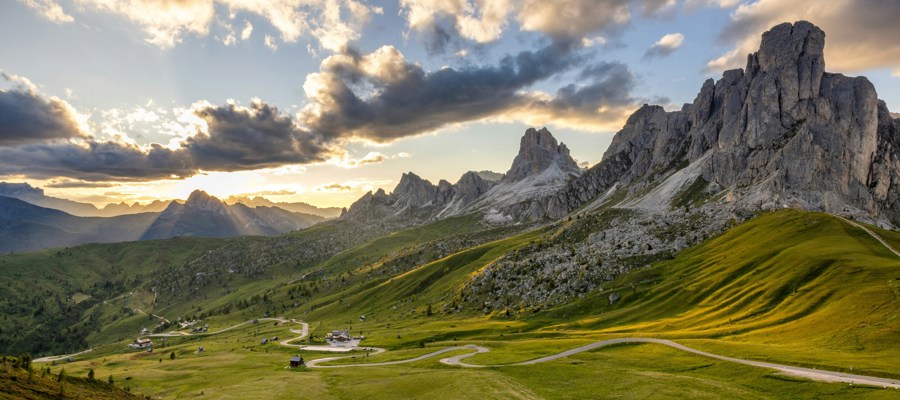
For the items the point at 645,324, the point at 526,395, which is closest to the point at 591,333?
the point at 645,324

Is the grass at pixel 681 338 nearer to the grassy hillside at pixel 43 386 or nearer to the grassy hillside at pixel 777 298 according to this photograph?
the grassy hillside at pixel 777 298

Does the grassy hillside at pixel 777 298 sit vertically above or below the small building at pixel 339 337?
above

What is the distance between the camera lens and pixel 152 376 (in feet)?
317

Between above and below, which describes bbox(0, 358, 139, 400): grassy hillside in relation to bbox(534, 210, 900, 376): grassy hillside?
above

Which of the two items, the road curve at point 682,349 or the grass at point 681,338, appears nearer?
the road curve at point 682,349

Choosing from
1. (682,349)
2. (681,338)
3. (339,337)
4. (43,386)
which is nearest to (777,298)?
(681,338)

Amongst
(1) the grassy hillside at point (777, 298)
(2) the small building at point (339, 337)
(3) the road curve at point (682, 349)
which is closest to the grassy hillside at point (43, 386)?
(3) the road curve at point (682, 349)

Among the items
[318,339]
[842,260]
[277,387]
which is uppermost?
[842,260]

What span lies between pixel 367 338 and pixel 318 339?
23140 mm

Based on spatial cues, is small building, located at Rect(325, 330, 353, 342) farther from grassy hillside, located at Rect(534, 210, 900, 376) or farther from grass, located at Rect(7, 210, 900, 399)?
grassy hillside, located at Rect(534, 210, 900, 376)

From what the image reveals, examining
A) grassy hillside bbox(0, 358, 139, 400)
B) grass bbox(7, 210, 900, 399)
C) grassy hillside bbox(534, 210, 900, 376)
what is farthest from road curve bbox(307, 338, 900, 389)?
grassy hillside bbox(0, 358, 139, 400)

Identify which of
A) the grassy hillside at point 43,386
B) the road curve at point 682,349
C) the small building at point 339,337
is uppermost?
the grassy hillside at point 43,386

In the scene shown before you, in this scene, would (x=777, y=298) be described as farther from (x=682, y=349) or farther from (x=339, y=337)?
(x=339, y=337)

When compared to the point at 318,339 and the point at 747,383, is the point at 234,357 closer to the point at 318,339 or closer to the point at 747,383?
the point at 318,339
